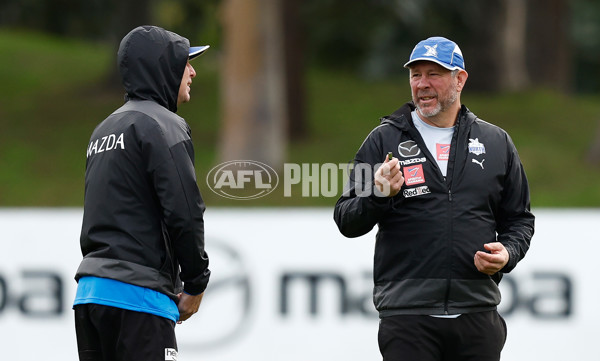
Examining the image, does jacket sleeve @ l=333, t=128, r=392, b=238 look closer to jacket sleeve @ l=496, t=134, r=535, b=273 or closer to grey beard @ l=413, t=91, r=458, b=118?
grey beard @ l=413, t=91, r=458, b=118

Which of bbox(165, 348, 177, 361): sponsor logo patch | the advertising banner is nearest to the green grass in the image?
the advertising banner

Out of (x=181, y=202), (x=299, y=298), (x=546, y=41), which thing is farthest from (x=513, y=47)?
(x=181, y=202)

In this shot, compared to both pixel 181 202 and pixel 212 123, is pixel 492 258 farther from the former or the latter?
pixel 212 123

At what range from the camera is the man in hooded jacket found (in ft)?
13.0

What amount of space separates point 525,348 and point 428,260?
134 inches

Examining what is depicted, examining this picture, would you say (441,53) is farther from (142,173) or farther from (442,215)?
(142,173)

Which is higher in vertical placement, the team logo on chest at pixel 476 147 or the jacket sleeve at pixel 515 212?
the team logo on chest at pixel 476 147

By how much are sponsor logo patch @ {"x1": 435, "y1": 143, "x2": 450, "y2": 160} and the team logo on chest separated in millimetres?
98

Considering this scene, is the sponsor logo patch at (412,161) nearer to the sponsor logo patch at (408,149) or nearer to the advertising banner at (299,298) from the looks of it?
the sponsor logo patch at (408,149)

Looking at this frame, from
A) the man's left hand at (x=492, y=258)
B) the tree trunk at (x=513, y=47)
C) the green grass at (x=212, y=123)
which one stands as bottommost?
the man's left hand at (x=492, y=258)

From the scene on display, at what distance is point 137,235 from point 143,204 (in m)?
0.13

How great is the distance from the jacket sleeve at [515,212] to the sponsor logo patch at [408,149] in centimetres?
43

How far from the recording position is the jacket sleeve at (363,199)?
4133mm

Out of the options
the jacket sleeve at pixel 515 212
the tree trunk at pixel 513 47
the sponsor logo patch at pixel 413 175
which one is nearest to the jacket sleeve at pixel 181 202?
the sponsor logo patch at pixel 413 175
